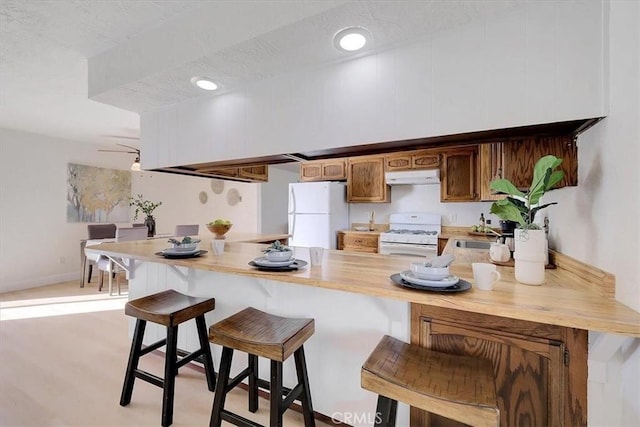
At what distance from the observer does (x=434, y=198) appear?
4.00 meters

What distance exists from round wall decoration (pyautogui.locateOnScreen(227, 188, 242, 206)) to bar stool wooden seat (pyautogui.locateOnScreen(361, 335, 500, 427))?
6075 mm

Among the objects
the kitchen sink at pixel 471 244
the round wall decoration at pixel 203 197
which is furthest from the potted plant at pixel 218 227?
the round wall decoration at pixel 203 197

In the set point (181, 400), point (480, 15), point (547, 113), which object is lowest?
point (181, 400)

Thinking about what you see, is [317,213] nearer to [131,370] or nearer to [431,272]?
[131,370]

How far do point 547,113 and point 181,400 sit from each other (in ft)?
7.99

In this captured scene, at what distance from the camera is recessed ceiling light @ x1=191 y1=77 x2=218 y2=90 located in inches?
70.3

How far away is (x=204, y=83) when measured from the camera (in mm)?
1825

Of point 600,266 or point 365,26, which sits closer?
point 600,266

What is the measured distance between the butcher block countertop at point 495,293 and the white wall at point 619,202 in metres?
0.11

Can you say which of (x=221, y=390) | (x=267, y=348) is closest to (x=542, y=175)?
(x=267, y=348)

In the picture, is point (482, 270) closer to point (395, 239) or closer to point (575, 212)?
point (575, 212)

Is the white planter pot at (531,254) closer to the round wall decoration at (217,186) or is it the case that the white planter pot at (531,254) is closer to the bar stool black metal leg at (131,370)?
the bar stool black metal leg at (131,370)

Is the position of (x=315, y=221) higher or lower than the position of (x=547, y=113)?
lower

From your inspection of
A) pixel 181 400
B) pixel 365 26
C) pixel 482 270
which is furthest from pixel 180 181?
pixel 482 270
